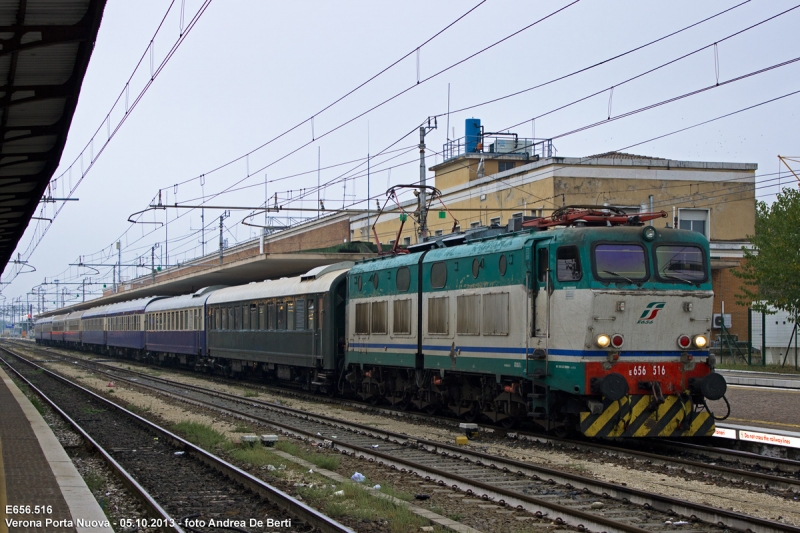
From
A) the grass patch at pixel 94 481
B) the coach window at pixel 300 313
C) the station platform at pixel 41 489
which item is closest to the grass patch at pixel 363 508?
the station platform at pixel 41 489

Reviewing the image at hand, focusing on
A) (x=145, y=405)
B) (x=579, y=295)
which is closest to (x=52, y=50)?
(x=579, y=295)

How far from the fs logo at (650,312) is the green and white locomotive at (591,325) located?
0.02 metres

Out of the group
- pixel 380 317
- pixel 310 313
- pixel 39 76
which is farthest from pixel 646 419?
pixel 310 313

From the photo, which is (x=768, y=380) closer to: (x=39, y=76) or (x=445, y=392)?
(x=445, y=392)

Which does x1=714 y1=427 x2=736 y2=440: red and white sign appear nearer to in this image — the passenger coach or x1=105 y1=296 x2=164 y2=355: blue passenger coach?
the passenger coach

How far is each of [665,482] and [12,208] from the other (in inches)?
694

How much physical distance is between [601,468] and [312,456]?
4.27 metres

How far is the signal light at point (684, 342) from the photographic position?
45.1ft

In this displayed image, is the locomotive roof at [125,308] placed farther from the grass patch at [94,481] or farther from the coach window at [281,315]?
the grass patch at [94,481]

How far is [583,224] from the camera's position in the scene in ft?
46.8

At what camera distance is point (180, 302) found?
41.6 m

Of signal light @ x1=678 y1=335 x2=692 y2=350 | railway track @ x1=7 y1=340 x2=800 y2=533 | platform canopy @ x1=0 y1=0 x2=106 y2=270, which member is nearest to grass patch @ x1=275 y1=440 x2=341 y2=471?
railway track @ x1=7 y1=340 x2=800 y2=533

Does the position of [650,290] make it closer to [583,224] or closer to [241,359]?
[583,224]

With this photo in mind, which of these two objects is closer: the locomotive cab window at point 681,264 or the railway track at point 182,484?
the railway track at point 182,484
